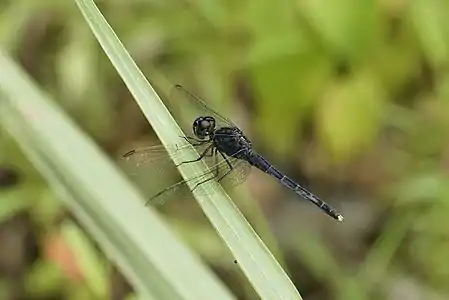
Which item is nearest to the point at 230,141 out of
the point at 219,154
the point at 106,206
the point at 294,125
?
the point at 219,154

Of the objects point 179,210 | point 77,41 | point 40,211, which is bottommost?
point 179,210

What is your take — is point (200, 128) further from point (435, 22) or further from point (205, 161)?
point (435, 22)

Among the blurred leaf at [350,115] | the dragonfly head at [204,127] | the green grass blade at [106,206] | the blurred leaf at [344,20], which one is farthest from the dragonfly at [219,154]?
the blurred leaf at [344,20]

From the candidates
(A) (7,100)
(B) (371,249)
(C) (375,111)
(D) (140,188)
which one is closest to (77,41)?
(D) (140,188)

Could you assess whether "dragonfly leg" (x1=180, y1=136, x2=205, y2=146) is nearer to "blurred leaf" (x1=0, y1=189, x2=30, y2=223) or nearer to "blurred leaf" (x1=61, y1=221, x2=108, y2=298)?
"blurred leaf" (x1=61, y1=221, x2=108, y2=298)

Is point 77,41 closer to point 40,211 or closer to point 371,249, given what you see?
point 40,211

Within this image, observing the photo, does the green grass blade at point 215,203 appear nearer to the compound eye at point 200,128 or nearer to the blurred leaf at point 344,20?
the compound eye at point 200,128
